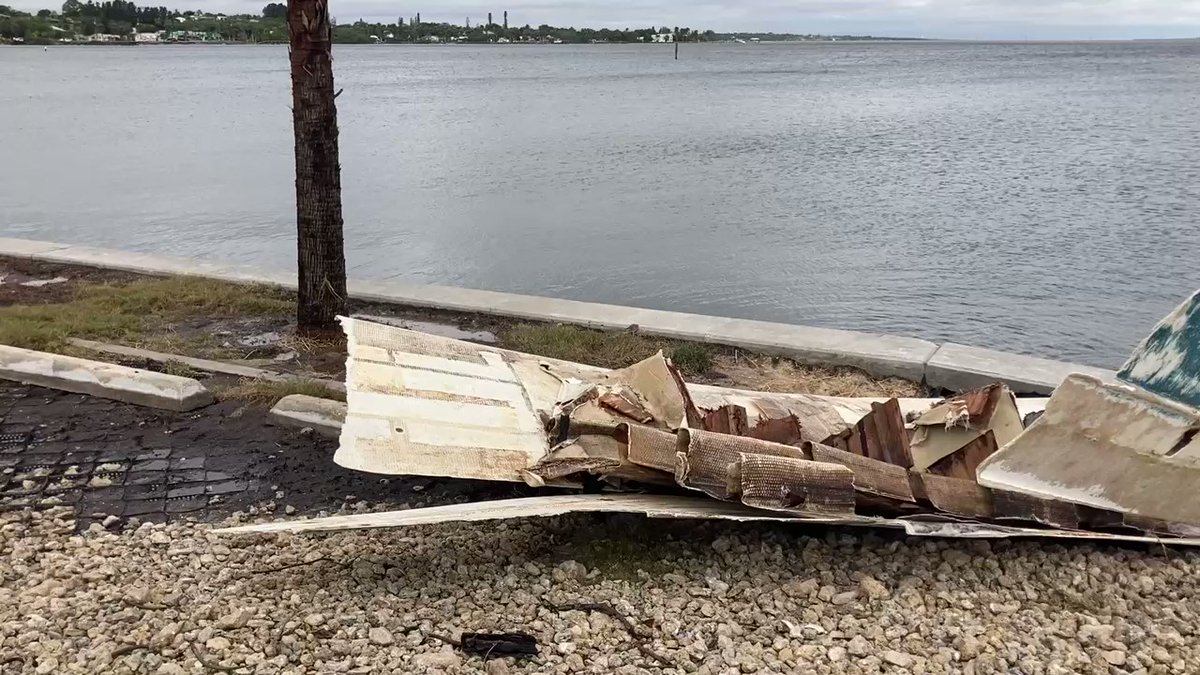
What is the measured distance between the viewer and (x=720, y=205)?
58.1ft

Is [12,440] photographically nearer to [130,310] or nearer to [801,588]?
[130,310]

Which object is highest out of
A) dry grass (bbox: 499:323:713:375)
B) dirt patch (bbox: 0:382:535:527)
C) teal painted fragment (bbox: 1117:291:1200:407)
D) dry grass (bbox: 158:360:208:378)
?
teal painted fragment (bbox: 1117:291:1200:407)

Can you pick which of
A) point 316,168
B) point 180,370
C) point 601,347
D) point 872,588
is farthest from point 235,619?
point 316,168

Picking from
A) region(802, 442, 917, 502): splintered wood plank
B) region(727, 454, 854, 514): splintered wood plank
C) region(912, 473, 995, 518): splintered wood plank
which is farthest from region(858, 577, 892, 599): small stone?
region(912, 473, 995, 518): splintered wood plank

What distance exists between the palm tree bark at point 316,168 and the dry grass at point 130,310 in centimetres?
104

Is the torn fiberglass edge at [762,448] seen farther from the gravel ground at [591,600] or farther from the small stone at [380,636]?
the small stone at [380,636]

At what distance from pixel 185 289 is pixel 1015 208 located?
1367 cm

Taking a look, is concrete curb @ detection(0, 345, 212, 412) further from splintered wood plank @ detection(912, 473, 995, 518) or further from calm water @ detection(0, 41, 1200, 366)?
calm water @ detection(0, 41, 1200, 366)

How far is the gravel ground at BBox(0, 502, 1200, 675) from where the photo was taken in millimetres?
3531

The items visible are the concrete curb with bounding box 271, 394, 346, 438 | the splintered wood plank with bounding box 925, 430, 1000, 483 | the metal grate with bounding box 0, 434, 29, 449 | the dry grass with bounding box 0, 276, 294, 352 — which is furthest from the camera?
the dry grass with bounding box 0, 276, 294, 352

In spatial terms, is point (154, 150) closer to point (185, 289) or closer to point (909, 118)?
point (185, 289)

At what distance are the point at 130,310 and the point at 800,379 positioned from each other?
5.58 metres

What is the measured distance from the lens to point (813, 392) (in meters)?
6.58

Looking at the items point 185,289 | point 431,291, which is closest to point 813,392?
point 431,291
